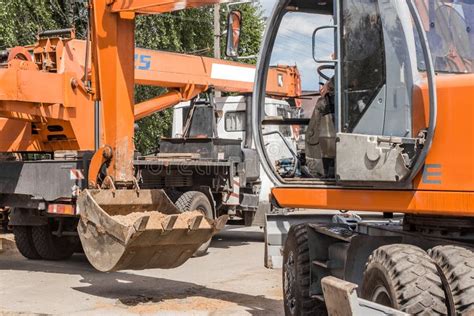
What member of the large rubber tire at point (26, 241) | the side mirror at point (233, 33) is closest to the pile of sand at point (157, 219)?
the side mirror at point (233, 33)

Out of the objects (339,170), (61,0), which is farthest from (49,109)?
(61,0)

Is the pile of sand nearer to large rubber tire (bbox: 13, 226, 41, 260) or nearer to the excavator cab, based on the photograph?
the excavator cab

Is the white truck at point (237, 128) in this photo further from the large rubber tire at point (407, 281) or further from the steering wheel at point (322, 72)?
the large rubber tire at point (407, 281)

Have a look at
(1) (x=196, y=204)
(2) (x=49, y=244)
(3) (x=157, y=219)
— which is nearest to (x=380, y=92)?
(3) (x=157, y=219)

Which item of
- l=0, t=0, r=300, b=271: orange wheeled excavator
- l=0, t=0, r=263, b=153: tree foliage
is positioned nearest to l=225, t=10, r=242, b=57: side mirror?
l=0, t=0, r=300, b=271: orange wheeled excavator

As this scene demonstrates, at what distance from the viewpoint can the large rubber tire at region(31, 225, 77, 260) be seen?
13.2m

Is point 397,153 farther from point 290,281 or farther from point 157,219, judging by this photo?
point 157,219

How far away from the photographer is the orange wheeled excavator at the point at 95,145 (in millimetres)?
9227

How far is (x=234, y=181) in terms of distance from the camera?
1505cm

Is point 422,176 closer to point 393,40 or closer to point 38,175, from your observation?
point 393,40

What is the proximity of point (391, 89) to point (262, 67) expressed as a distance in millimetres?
1793

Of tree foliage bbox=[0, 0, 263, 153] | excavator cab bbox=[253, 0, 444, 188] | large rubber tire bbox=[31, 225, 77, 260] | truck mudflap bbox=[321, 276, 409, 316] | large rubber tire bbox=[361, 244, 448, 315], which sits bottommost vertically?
large rubber tire bbox=[31, 225, 77, 260]

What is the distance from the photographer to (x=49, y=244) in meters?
13.3

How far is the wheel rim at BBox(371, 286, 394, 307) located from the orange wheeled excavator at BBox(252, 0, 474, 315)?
1 centimetres
